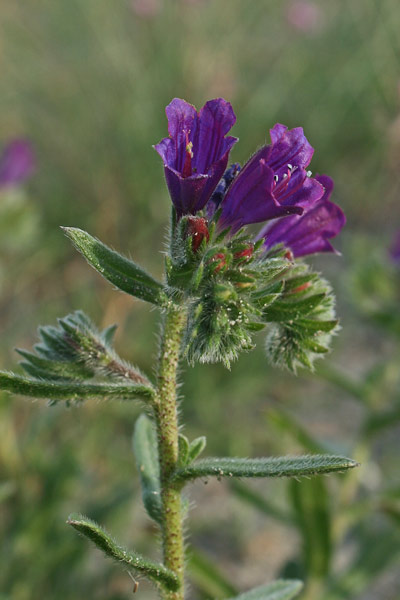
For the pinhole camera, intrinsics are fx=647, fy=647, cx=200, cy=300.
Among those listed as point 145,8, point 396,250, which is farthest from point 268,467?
point 145,8

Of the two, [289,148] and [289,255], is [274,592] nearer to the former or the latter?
[289,255]

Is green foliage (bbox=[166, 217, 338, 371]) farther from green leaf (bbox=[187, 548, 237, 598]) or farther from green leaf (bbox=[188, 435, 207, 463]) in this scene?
green leaf (bbox=[187, 548, 237, 598])

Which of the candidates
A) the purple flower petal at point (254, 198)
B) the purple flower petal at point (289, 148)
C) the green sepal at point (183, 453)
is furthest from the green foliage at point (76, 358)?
the purple flower petal at point (289, 148)

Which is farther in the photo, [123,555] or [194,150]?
[194,150]

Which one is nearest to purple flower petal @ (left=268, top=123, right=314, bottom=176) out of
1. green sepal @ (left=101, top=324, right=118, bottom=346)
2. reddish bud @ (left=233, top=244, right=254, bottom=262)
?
reddish bud @ (left=233, top=244, right=254, bottom=262)

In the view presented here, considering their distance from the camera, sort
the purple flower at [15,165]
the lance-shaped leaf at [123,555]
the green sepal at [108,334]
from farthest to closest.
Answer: the purple flower at [15,165] < the green sepal at [108,334] < the lance-shaped leaf at [123,555]

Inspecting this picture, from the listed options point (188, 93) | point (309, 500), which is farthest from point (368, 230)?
point (309, 500)

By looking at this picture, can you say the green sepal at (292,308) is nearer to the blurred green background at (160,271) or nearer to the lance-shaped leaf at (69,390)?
the lance-shaped leaf at (69,390)
